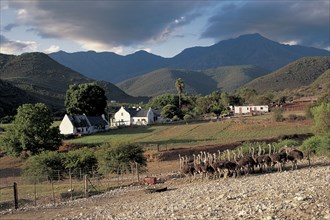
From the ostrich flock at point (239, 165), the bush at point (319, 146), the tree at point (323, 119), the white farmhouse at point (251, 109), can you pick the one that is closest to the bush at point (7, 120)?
the white farmhouse at point (251, 109)

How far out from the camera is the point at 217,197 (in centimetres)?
2380

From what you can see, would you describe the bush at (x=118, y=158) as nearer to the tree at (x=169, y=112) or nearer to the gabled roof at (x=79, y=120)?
the gabled roof at (x=79, y=120)

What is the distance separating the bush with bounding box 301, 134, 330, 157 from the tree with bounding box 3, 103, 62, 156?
130ft

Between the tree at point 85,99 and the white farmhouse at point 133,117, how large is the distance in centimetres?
1120

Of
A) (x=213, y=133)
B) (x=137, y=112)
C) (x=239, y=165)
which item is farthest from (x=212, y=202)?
(x=137, y=112)

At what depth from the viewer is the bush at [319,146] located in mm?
43719

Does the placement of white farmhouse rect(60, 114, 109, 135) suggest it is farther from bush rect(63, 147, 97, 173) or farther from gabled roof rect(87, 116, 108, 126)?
bush rect(63, 147, 97, 173)

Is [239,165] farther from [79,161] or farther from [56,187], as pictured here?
[79,161]

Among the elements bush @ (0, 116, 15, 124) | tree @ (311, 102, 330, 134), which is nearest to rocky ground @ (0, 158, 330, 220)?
tree @ (311, 102, 330, 134)

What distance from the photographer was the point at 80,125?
347 feet

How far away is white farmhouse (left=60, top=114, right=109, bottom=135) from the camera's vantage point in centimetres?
10500

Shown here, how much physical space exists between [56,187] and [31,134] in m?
30.5

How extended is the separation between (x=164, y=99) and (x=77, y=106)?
50.4 m

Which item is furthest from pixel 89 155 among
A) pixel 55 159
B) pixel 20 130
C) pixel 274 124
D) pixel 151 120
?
pixel 151 120
